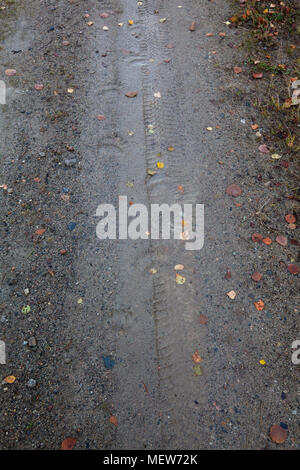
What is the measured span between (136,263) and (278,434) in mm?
1556

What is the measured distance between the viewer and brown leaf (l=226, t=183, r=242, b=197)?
338 centimetres

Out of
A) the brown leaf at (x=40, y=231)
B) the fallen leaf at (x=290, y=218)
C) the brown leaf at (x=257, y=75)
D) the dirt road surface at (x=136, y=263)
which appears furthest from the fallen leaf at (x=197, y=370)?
the brown leaf at (x=257, y=75)

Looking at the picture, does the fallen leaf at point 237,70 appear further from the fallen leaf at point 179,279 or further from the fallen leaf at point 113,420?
the fallen leaf at point 113,420

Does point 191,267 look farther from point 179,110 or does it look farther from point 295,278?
point 179,110

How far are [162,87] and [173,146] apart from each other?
3.10ft

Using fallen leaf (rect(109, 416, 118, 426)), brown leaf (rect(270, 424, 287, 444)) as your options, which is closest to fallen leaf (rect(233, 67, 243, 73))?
brown leaf (rect(270, 424, 287, 444))

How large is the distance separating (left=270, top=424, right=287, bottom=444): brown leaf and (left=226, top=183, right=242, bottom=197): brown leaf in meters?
1.91

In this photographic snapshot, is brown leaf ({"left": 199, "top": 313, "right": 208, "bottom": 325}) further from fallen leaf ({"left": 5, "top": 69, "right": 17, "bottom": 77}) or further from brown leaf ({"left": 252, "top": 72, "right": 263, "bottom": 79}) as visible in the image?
fallen leaf ({"left": 5, "top": 69, "right": 17, "bottom": 77})

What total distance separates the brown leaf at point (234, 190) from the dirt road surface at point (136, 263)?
3 cm

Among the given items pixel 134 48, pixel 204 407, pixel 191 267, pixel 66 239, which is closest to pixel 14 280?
pixel 66 239

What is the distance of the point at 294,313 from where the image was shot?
9.09ft

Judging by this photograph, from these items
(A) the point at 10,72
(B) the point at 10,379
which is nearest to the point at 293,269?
(B) the point at 10,379

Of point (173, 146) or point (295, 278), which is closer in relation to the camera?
point (295, 278)

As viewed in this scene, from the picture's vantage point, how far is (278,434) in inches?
91.7
